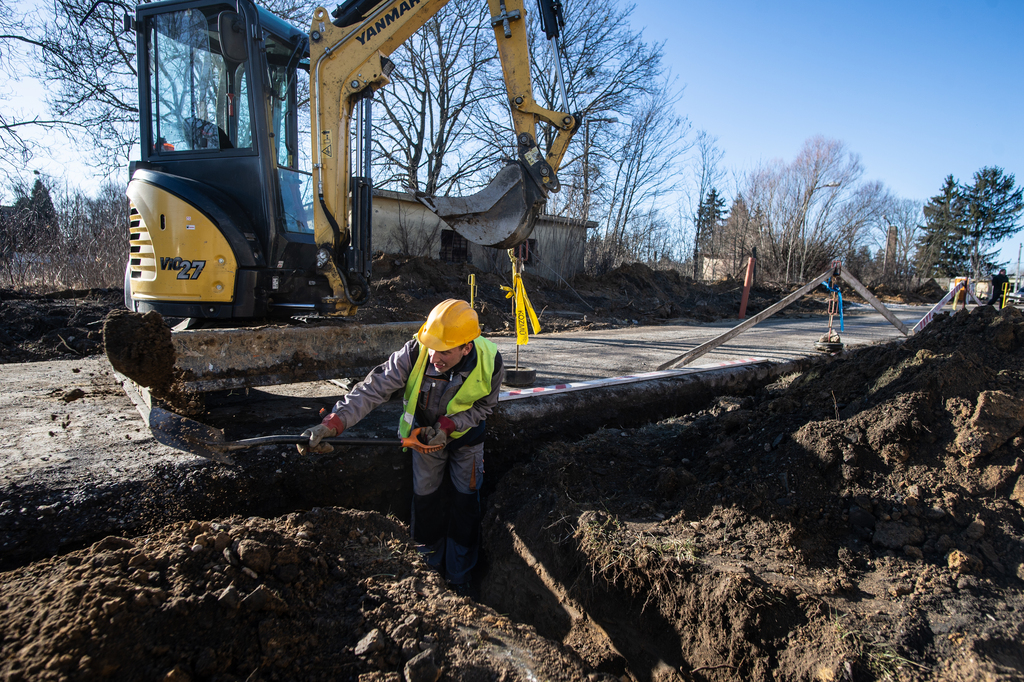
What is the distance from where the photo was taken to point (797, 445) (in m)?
3.46

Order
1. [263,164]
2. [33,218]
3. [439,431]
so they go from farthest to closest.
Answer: [33,218], [263,164], [439,431]

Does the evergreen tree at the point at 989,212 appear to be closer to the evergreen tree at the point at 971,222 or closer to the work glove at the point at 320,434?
the evergreen tree at the point at 971,222

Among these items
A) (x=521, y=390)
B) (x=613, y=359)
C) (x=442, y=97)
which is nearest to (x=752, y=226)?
(x=442, y=97)

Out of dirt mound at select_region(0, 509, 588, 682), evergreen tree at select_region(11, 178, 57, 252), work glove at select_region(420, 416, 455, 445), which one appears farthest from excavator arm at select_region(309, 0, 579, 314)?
evergreen tree at select_region(11, 178, 57, 252)

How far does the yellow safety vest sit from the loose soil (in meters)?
0.65

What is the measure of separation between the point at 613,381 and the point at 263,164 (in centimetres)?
385

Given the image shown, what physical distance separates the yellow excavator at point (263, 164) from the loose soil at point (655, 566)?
6.17ft

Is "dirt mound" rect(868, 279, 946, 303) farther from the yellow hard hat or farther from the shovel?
the shovel

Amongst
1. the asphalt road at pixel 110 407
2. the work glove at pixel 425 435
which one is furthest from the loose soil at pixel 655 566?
the work glove at pixel 425 435

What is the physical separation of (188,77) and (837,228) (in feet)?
101

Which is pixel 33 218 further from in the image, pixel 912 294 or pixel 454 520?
pixel 912 294

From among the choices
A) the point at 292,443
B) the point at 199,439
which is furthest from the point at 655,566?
the point at 199,439

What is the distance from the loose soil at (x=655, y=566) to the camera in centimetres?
197

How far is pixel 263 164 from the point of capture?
471 centimetres
